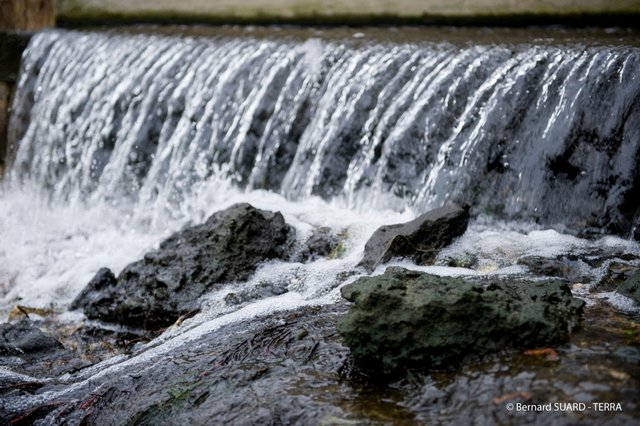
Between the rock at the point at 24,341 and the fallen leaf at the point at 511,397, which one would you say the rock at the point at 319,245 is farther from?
the fallen leaf at the point at 511,397

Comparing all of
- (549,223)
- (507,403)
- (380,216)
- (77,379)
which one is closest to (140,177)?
(380,216)

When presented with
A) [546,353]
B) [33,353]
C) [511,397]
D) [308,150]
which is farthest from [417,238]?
[33,353]

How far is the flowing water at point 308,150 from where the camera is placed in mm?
4328

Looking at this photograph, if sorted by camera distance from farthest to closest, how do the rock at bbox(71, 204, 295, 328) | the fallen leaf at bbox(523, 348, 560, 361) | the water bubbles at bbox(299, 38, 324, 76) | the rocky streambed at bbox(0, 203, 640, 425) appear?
the water bubbles at bbox(299, 38, 324, 76)
the rock at bbox(71, 204, 295, 328)
the fallen leaf at bbox(523, 348, 560, 361)
the rocky streambed at bbox(0, 203, 640, 425)

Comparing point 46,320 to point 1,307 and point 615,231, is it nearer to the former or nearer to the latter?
point 1,307

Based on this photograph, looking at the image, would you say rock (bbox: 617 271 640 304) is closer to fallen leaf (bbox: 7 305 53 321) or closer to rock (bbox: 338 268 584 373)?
rock (bbox: 338 268 584 373)

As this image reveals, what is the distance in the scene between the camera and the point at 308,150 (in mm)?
5824

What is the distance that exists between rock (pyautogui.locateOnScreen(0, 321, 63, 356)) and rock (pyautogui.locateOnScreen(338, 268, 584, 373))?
221cm

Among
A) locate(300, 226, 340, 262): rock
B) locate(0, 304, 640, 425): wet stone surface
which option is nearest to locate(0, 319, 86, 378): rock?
locate(0, 304, 640, 425): wet stone surface

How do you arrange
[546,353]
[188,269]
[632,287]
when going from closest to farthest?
[546,353], [632,287], [188,269]

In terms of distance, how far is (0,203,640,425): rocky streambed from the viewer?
7.80ft

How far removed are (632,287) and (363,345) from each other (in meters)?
1.44

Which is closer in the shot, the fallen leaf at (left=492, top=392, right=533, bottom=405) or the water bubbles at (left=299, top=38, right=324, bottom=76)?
the fallen leaf at (left=492, top=392, right=533, bottom=405)

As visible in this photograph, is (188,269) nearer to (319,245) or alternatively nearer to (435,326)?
(319,245)
